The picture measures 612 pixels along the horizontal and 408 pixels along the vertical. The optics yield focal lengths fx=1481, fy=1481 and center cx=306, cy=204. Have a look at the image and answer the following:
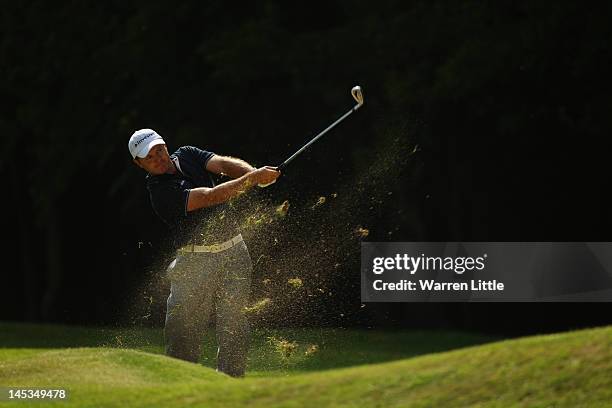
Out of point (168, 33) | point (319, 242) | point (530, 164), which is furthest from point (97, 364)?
point (530, 164)

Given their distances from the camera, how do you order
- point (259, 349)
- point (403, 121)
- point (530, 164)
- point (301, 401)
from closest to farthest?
point (301, 401)
point (259, 349)
point (403, 121)
point (530, 164)

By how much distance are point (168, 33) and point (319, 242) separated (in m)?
8.75

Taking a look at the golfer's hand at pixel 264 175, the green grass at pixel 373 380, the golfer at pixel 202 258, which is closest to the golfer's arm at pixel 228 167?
the golfer at pixel 202 258

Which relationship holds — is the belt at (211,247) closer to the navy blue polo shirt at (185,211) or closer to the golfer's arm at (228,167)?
the navy blue polo shirt at (185,211)

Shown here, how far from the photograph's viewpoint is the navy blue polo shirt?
34.2 feet

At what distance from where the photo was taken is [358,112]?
21969mm

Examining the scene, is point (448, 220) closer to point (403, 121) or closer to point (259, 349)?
point (403, 121)

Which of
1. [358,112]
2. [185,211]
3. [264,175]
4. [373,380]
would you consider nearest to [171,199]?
[185,211]

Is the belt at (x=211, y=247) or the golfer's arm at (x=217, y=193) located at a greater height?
the golfer's arm at (x=217, y=193)

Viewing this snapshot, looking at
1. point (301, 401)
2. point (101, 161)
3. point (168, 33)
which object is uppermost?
point (168, 33)

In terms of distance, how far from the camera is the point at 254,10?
73.2 feet

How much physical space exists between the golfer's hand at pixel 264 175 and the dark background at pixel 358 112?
665 centimetres

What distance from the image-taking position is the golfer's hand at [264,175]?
10164mm

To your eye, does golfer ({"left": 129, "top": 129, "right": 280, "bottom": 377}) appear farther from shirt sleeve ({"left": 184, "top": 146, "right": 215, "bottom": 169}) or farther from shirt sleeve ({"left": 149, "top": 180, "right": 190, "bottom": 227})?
shirt sleeve ({"left": 184, "top": 146, "right": 215, "bottom": 169})
